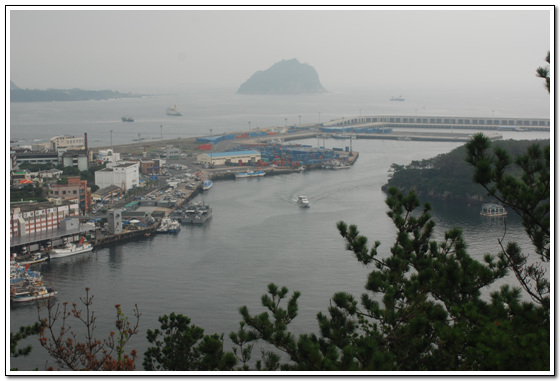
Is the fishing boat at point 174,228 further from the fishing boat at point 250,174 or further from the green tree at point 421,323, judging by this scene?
the green tree at point 421,323

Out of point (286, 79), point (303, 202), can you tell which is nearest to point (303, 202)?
point (303, 202)

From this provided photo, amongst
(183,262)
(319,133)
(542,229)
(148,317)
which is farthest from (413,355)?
(319,133)

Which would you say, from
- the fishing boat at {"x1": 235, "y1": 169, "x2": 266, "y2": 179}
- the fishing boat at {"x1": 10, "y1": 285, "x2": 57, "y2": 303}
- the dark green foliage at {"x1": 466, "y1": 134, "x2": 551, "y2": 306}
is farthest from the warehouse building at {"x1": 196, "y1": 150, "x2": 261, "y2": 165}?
the dark green foliage at {"x1": 466, "y1": 134, "x2": 551, "y2": 306}

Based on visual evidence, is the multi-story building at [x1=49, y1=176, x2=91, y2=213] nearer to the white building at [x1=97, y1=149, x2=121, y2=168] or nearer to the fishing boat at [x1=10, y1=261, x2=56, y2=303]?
the fishing boat at [x1=10, y1=261, x2=56, y2=303]

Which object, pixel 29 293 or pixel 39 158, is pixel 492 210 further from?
pixel 39 158

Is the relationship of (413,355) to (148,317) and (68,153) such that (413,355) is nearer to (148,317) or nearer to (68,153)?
(148,317)

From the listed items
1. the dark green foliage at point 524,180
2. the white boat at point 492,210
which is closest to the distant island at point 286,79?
the white boat at point 492,210
